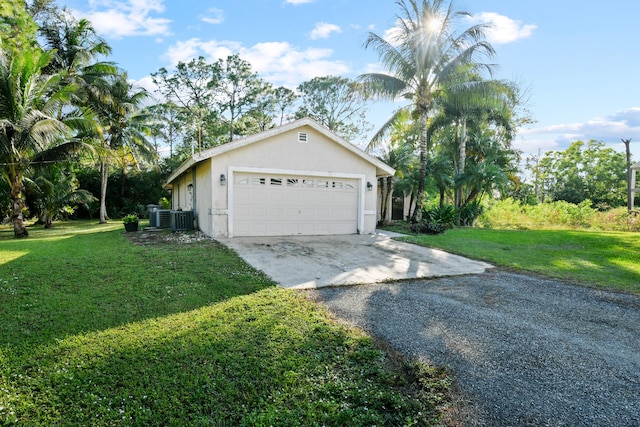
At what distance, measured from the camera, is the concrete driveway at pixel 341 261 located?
6113 mm

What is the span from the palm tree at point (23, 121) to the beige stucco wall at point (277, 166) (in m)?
4.88

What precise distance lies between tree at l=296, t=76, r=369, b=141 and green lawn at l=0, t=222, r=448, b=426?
29.1 metres

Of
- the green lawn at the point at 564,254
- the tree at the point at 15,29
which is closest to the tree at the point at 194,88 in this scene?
the tree at the point at 15,29

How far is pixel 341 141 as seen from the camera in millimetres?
12117

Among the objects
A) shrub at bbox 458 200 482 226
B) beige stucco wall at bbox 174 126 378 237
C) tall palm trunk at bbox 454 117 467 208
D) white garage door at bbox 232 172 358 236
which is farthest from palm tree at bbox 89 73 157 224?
shrub at bbox 458 200 482 226

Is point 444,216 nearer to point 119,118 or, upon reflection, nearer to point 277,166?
point 277,166

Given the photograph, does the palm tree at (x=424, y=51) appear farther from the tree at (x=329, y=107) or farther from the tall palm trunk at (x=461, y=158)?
the tree at (x=329, y=107)

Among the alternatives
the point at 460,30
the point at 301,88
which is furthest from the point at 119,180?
the point at 460,30

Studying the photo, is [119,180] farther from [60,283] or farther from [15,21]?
[60,283]

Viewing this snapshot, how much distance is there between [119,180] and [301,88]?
17.9 meters

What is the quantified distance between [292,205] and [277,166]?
146 centimetres

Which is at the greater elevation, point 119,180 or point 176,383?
point 119,180

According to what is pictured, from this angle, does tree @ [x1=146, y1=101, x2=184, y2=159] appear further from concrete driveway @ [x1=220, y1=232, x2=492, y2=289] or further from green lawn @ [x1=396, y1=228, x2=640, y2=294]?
green lawn @ [x1=396, y1=228, x2=640, y2=294]

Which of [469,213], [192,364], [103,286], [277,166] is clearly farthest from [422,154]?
[192,364]
